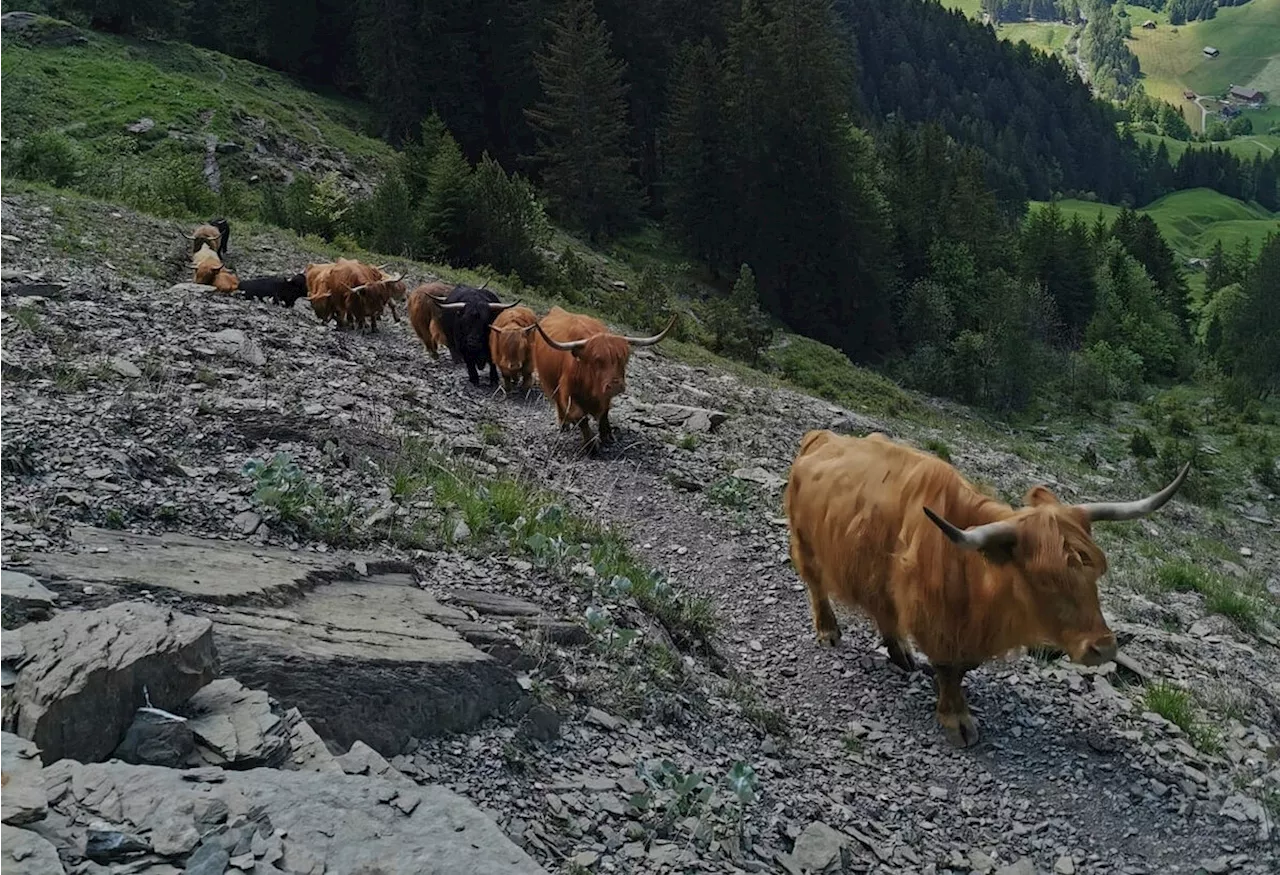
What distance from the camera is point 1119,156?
157625mm

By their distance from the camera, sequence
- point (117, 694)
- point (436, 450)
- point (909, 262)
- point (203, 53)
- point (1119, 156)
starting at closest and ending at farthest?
point (117, 694) → point (436, 450) → point (203, 53) → point (909, 262) → point (1119, 156)

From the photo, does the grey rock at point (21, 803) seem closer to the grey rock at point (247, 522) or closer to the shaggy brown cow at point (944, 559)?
the grey rock at point (247, 522)

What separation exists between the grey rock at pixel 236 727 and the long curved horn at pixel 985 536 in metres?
3.50

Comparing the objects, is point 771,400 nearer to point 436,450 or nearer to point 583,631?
point 436,450

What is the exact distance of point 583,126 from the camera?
43781 millimetres

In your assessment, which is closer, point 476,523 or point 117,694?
point 117,694

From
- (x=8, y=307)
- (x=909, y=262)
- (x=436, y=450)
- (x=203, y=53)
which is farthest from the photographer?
(x=909, y=262)

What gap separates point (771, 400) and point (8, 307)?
1246 centimetres

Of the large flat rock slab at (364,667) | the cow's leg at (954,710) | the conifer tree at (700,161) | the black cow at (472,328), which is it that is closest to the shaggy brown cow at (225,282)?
the black cow at (472,328)

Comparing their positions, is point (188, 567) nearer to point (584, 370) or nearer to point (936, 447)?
point (584, 370)

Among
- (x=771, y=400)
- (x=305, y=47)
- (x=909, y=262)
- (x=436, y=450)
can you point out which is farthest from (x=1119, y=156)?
(x=436, y=450)

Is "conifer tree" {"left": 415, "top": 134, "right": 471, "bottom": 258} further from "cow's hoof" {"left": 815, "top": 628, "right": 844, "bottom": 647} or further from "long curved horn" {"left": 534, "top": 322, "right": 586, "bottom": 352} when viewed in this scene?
"cow's hoof" {"left": 815, "top": 628, "right": 844, "bottom": 647}

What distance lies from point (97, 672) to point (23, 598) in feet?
2.82

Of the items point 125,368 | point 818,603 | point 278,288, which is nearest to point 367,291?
point 278,288
